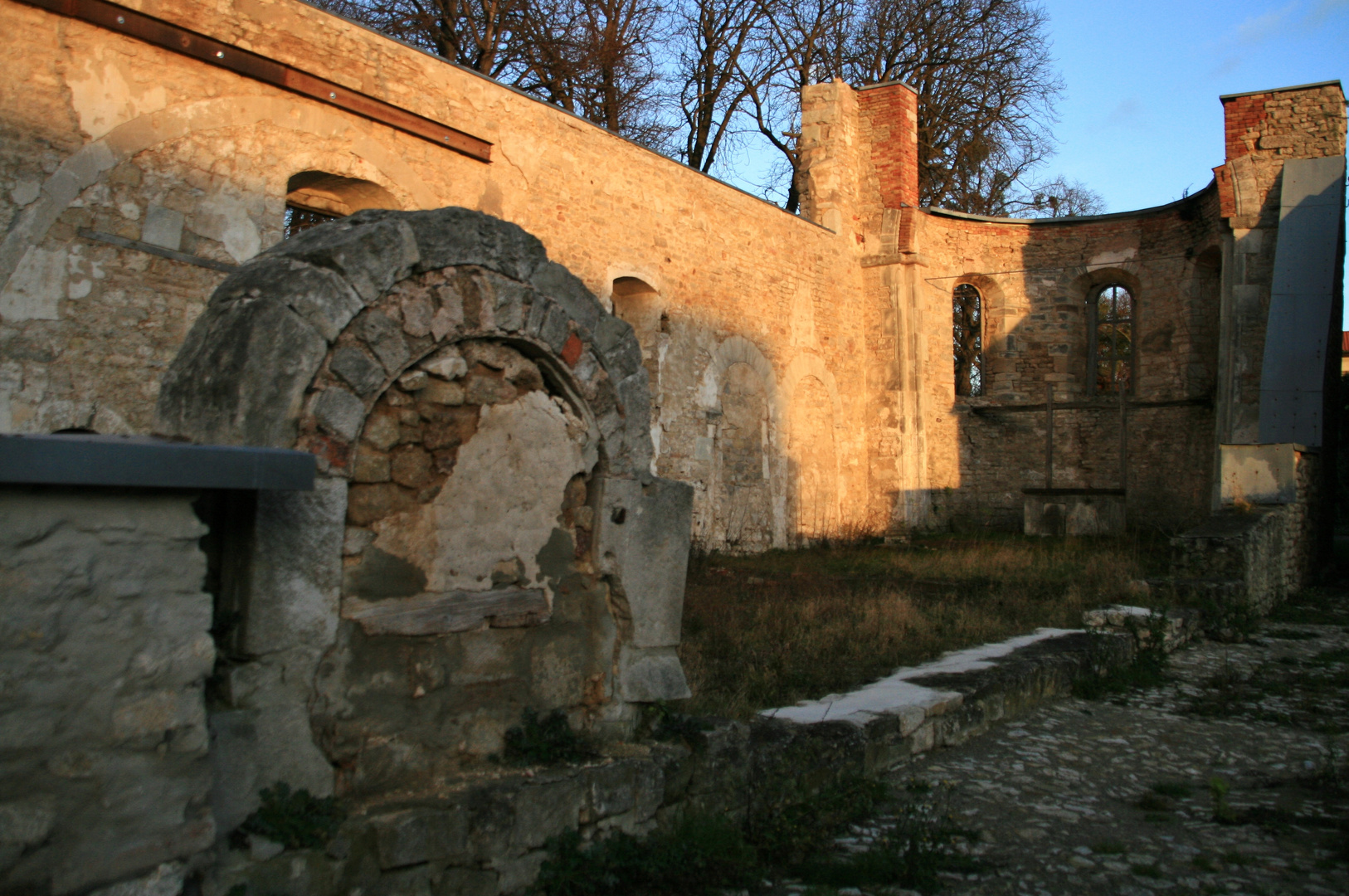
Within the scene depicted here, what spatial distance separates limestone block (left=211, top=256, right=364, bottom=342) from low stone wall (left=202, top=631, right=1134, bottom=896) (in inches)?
56.1

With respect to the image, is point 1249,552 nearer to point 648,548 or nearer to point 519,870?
point 648,548

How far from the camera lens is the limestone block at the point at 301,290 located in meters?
2.78

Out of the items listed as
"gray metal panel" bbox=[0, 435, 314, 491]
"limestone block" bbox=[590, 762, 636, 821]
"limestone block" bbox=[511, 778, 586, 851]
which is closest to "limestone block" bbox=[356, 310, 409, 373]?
"gray metal panel" bbox=[0, 435, 314, 491]

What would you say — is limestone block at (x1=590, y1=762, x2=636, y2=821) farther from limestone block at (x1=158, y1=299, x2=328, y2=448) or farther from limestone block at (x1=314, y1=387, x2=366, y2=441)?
limestone block at (x1=158, y1=299, x2=328, y2=448)

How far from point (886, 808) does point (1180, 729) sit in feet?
8.01

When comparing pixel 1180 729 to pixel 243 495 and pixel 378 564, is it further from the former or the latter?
pixel 243 495

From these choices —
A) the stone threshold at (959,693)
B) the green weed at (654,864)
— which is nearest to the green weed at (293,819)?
the green weed at (654,864)

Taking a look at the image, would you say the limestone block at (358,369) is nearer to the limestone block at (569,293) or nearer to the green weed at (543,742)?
the limestone block at (569,293)

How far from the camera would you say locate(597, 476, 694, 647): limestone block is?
366 cm

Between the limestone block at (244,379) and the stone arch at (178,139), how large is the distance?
4.87 meters

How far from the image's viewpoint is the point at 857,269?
1617cm

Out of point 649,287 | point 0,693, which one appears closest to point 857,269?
point 649,287

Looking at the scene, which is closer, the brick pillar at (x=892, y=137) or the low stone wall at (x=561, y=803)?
the low stone wall at (x=561, y=803)

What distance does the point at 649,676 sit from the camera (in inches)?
147
